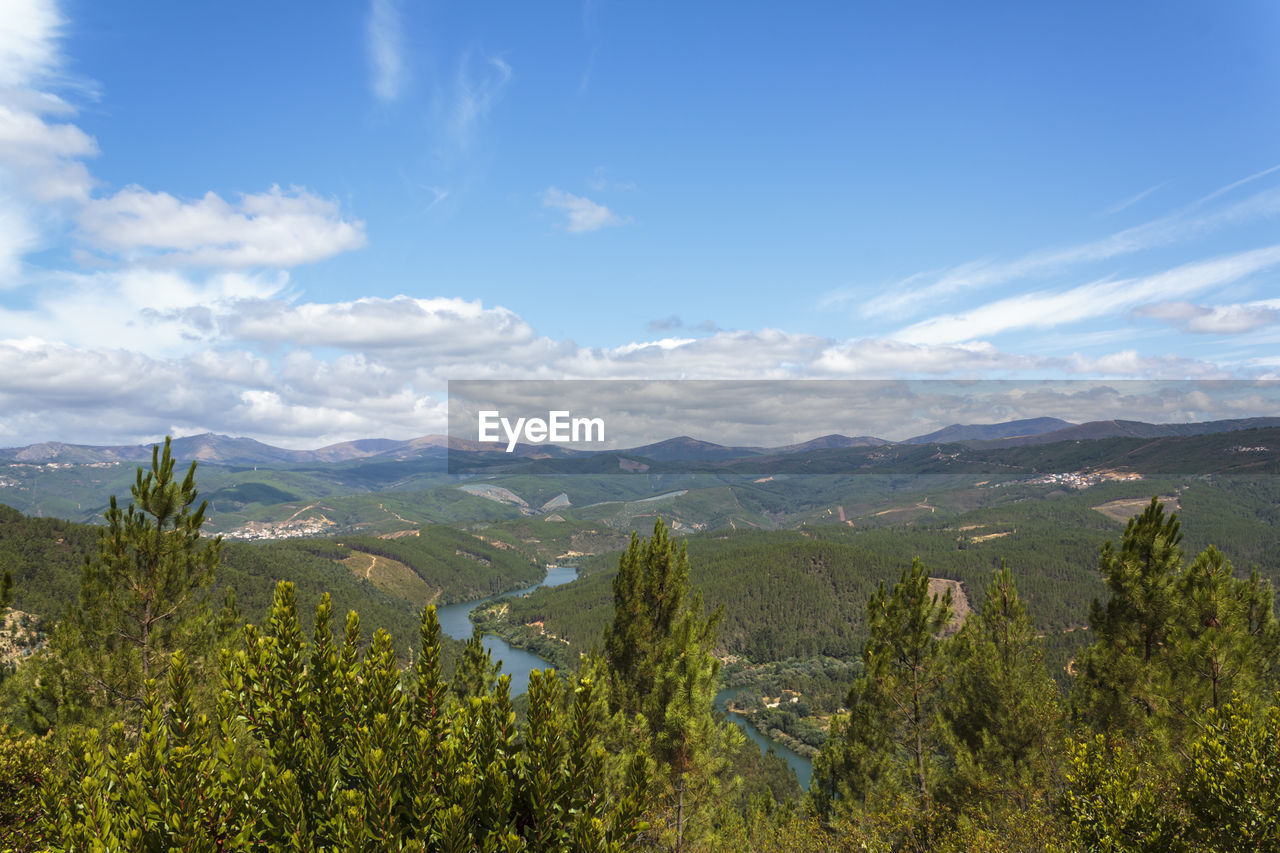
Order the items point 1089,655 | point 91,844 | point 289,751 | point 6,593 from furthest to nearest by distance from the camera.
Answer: point 1089,655 < point 6,593 < point 289,751 < point 91,844

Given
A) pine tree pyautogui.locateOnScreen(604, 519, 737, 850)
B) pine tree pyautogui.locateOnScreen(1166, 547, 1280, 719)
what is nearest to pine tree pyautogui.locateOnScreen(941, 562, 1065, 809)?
pine tree pyautogui.locateOnScreen(1166, 547, 1280, 719)

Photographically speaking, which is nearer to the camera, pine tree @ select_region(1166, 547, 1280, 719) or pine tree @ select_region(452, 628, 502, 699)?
pine tree @ select_region(1166, 547, 1280, 719)

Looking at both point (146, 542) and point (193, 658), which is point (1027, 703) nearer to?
point (193, 658)

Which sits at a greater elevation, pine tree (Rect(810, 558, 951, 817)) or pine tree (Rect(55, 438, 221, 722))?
pine tree (Rect(55, 438, 221, 722))

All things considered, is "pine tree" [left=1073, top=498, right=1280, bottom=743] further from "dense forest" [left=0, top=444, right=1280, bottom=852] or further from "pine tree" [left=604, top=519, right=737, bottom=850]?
"pine tree" [left=604, top=519, right=737, bottom=850]

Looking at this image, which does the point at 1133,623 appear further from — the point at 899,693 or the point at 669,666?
the point at 669,666

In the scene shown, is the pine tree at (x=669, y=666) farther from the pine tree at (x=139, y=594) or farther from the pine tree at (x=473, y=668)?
the pine tree at (x=139, y=594)

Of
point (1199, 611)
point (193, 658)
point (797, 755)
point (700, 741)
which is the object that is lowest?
point (797, 755)

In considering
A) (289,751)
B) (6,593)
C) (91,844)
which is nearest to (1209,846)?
(289,751)
